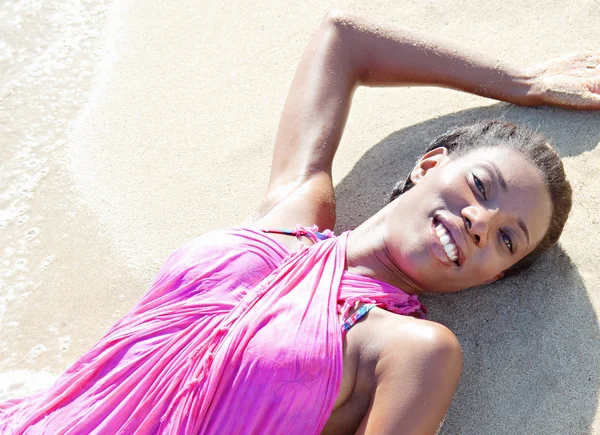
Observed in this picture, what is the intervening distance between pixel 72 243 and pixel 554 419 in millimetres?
2354

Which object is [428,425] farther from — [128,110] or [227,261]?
[128,110]

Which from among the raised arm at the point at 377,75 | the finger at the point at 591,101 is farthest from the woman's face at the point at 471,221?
the finger at the point at 591,101

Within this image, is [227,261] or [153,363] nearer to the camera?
[153,363]

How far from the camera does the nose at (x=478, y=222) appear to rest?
7.42ft

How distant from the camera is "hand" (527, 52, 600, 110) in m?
3.12

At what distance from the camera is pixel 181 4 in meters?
4.18

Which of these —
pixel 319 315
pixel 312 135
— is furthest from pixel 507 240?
pixel 312 135

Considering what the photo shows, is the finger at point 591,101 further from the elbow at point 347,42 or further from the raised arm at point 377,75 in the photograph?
the elbow at point 347,42

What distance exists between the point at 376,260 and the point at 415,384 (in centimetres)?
56

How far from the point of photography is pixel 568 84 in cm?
313

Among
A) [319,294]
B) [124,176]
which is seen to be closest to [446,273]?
[319,294]

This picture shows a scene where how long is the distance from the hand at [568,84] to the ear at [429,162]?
2.50ft

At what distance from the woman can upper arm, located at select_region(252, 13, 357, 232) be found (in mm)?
19

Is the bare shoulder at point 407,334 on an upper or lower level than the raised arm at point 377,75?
lower
